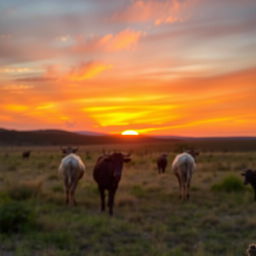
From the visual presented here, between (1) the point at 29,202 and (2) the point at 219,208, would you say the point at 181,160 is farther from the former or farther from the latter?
(1) the point at 29,202

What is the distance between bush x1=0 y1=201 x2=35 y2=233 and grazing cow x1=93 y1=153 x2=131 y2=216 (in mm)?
3003

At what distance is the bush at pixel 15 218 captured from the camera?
35.1 ft

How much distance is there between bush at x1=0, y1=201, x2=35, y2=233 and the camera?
1070 centimetres

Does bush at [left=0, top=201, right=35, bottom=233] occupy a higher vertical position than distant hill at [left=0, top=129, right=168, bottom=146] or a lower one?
lower

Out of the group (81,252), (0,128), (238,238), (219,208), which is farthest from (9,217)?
(0,128)

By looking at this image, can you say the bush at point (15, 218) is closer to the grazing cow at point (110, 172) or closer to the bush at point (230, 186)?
the grazing cow at point (110, 172)

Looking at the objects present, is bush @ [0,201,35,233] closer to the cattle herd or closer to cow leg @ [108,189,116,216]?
cow leg @ [108,189,116,216]

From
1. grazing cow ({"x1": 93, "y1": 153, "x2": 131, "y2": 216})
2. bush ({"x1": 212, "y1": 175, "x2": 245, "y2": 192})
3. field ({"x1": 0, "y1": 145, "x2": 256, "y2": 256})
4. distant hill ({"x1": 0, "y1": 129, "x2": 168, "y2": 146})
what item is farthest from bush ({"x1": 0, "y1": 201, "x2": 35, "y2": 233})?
distant hill ({"x1": 0, "y1": 129, "x2": 168, "y2": 146})

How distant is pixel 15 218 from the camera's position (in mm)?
10883

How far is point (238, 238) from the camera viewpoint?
34.9 feet

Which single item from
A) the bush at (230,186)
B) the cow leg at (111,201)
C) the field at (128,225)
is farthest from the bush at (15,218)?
the bush at (230,186)

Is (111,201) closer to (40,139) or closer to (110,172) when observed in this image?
(110,172)

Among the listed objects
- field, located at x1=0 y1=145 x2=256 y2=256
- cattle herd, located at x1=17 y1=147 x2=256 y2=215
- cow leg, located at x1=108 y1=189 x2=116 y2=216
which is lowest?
field, located at x1=0 y1=145 x2=256 y2=256

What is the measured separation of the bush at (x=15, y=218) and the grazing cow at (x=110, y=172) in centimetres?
300
